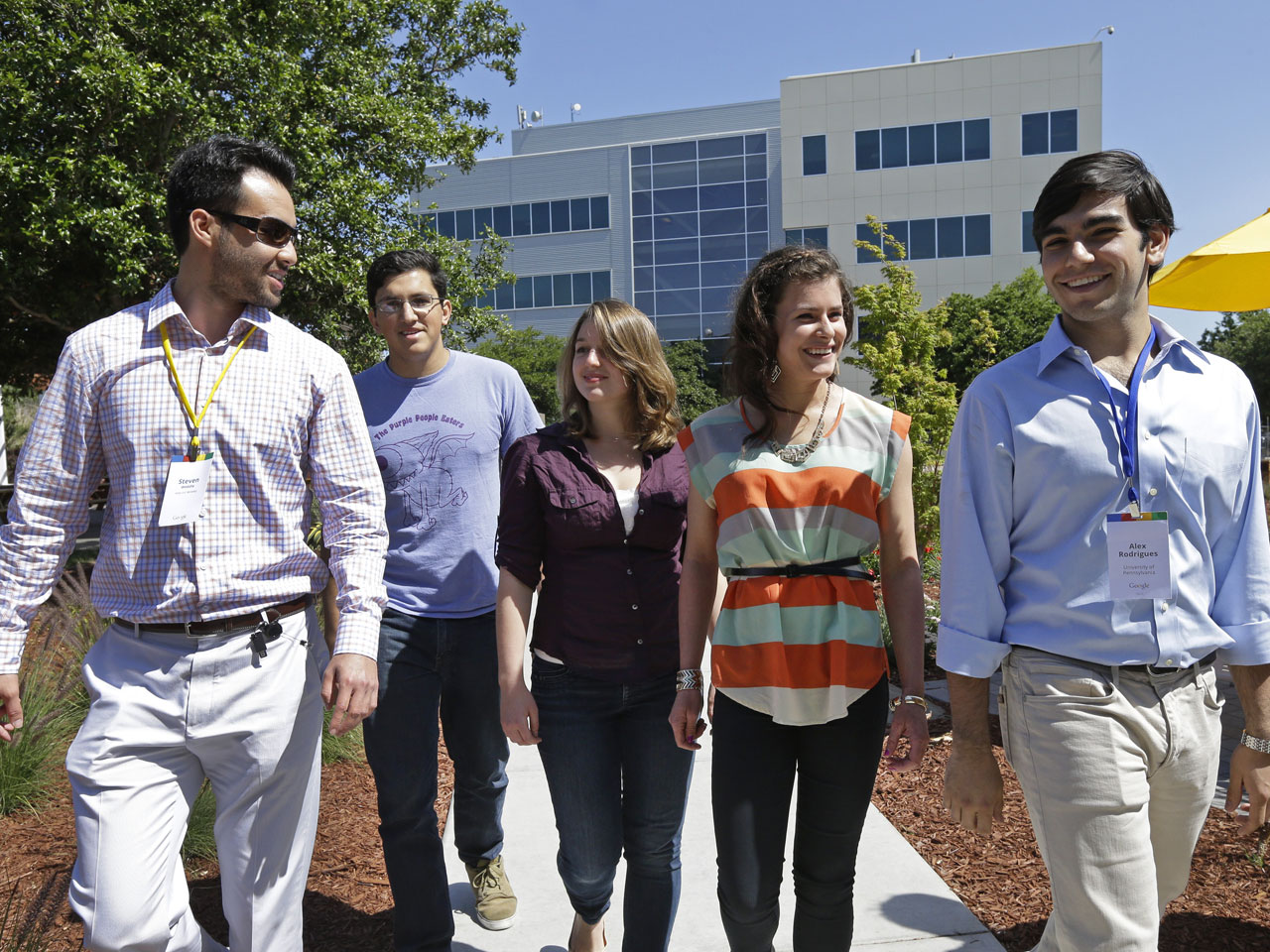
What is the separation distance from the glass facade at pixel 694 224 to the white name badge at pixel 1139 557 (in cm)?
4758

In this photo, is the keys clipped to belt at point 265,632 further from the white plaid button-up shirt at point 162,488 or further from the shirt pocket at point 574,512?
the shirt pocket at point 574,512

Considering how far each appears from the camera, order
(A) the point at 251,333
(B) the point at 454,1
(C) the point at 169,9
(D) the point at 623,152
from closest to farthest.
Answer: (A) the point at 251,333 < (C) the point at 169,9 < (B) the point at 454,1 < (D) the point at 623,152

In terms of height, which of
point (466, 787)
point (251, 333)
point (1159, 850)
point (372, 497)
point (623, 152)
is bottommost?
point (466, 787)

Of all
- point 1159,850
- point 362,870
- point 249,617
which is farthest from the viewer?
point 362,870

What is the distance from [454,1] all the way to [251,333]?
14.9m

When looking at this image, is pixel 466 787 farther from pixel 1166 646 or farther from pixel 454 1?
pixel 454 1

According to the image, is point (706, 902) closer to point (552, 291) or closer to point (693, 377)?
point (693, 377)

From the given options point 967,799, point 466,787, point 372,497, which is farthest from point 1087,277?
point 466,787

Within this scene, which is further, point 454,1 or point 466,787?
point 454,1

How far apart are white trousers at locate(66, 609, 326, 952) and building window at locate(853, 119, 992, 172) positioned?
156ft

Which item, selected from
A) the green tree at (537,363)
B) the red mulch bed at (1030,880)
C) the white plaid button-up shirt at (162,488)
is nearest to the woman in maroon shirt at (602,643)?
the white plaid button-up shirt at (162,488)

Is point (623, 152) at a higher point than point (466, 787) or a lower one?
higher

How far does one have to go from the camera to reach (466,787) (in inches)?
144

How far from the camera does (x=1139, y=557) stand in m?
2.21
